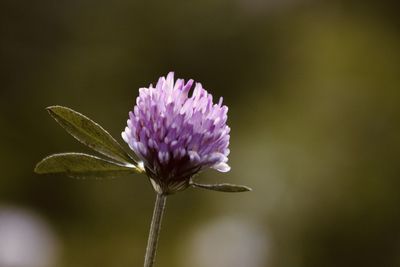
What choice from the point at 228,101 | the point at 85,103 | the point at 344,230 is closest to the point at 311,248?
the point at 344,230

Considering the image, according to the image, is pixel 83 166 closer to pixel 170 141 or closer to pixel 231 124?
pixel 170 141

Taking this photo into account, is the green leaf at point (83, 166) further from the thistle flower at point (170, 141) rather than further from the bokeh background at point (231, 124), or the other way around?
the bokeh background at point (231, 124)

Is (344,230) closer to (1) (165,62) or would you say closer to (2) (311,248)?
(2) (311,248)

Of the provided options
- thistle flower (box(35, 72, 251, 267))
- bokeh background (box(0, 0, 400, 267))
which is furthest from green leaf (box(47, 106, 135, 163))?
bokeh background (box(0, 0, 400, 267))

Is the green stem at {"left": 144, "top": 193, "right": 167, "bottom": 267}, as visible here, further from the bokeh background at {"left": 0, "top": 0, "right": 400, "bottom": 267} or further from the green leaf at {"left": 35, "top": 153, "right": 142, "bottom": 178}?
the bokeh background at {"left": 0, "top": 0, "right": 400, "bottom": 267}

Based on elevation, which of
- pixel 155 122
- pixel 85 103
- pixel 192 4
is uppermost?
pixel 192 4

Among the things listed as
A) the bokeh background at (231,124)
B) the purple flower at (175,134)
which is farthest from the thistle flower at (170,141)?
the bokeh background at (231,124)
